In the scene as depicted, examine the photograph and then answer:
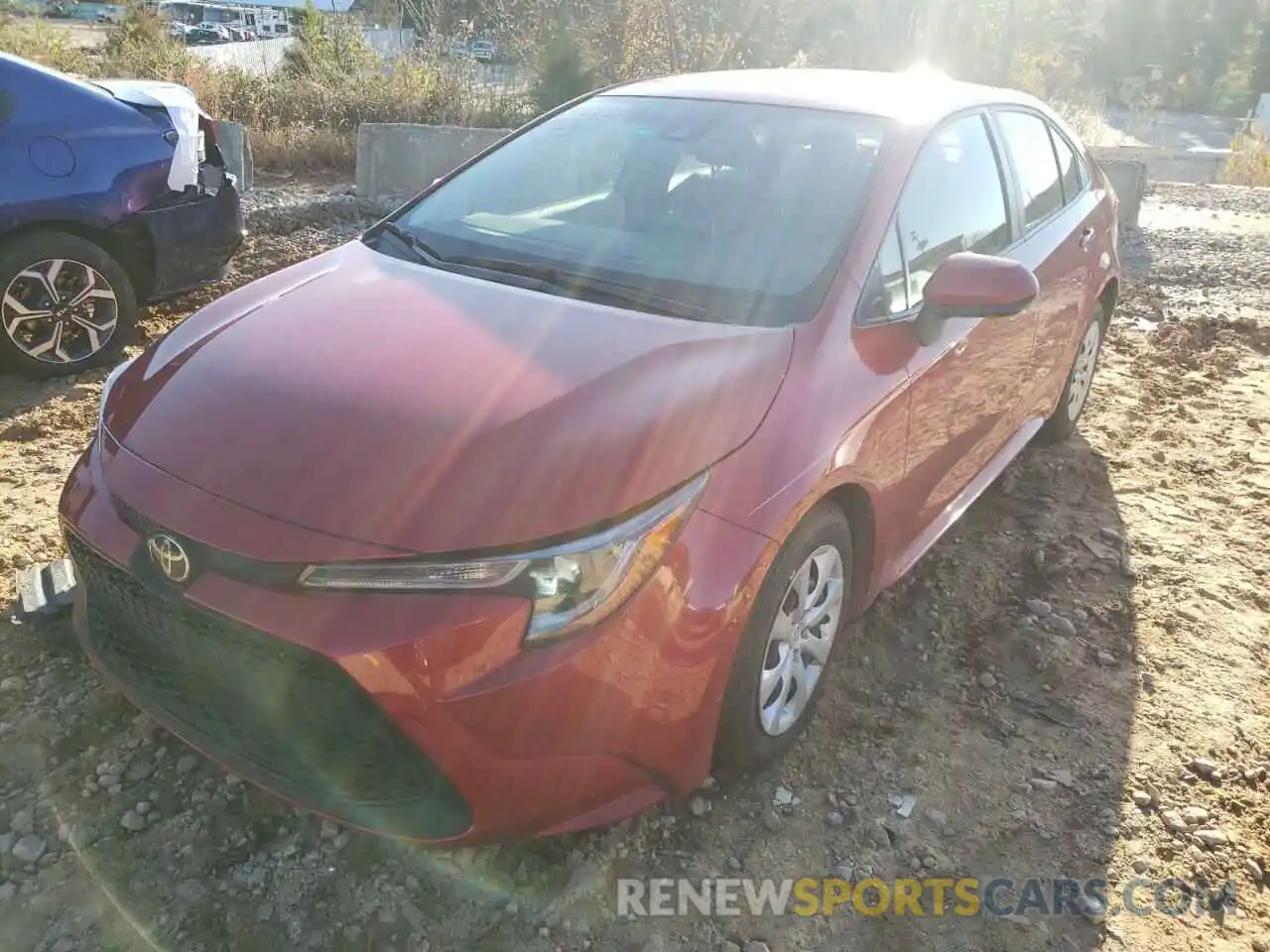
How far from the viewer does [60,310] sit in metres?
4.58

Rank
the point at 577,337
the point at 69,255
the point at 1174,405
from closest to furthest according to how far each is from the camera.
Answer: the point at 577,337 → the point at 69,255 → the point at 1174,405

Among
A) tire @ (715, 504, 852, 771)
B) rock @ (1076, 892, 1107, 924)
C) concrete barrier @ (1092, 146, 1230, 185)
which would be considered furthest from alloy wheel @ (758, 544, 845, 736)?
concrete barrier @ (1092, 146, 1230, 185)

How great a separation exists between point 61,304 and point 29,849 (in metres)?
3.15

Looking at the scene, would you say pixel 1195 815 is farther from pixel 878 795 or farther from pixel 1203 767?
pixel 878 795

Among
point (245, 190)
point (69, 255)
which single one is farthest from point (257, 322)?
point (245, 190)

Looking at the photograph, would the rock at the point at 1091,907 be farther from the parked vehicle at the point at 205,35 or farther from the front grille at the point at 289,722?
the parked vehicle at the point at 205,35

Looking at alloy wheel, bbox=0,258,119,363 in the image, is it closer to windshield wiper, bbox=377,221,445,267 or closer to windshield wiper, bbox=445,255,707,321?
windshield wiper, bbox=377,221,445,267

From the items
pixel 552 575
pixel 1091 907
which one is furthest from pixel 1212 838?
pixel 552 575

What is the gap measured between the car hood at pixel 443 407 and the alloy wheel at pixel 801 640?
474 mm

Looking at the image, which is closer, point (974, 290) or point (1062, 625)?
point (974, 290)

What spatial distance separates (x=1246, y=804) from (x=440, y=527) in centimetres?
225

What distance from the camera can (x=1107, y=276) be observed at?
4539 mm

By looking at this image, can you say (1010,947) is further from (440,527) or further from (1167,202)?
(1167,202)

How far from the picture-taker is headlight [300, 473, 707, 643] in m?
1.84
